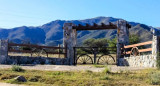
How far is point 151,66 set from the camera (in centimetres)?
1177

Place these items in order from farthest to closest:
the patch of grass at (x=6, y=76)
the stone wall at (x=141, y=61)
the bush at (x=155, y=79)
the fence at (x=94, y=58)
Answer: the fence at (x=94, y=58), the stone wall at (x=141, y=61), the patch of grass at (x=6, y=76), the bush at (x=155, y=79)

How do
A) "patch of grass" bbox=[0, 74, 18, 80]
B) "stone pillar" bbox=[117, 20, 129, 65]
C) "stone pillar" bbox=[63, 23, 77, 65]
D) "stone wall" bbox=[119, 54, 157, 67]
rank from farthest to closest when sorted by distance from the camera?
"stone pillar" bbox=[63, 23, 77, 65]
"stone pillar" bbox=[117, 20, 129, 65]
"stone wall" bbox=[119, 54, 157, 67]
"patch of grass" bbox=[0, 74, 18, 80]

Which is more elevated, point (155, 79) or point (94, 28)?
point (94, 28)

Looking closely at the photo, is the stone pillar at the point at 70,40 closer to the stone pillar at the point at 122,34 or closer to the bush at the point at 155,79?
the stone pillar at the point at 122,34

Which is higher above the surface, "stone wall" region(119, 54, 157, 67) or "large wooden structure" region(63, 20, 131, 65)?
"large wooden structure" region(63, 20, 131, 65)

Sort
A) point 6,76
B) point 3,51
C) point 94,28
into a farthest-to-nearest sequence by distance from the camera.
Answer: point 94,28
point 3,51
point 6,76

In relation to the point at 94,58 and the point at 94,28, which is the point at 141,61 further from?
the point at 94,28

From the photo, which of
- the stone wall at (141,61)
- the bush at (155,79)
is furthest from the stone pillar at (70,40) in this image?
the bush at (155,79)

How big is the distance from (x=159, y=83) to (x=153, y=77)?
0.28m

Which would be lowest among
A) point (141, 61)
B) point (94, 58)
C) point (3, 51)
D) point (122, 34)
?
point (141, 61)

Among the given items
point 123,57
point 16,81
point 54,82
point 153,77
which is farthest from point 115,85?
point 123,57

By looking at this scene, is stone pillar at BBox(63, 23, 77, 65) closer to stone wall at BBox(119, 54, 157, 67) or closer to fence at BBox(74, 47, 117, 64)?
fence at BBox(74, 47, 117, 64)

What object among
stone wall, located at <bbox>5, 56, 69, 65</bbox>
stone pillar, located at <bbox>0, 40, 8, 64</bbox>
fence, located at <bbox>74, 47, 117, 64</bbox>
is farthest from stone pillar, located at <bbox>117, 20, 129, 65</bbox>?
stone pillar, located at <bbox>0, 40, 8, 64</bbox>

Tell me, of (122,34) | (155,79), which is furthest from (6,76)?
(122,34)
